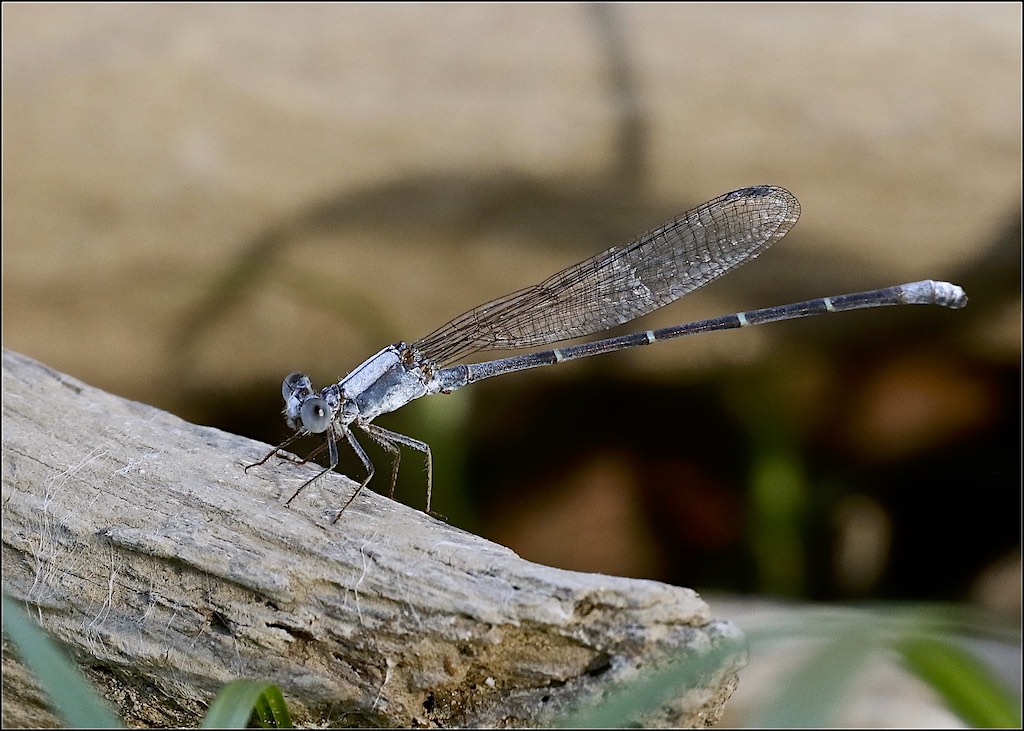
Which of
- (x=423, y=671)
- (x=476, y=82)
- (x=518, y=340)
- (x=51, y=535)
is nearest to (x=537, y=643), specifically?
(x=423, y=671)

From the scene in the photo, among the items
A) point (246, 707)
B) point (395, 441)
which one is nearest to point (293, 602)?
point (246, 707)

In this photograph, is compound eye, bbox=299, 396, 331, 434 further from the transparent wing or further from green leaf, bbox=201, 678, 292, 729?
green leaf, bbox=201, 678, 292, 729

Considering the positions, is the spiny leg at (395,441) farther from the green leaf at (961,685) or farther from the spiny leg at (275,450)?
the green leaf at (961,685)

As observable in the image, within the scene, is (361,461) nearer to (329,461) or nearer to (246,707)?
(329,461)

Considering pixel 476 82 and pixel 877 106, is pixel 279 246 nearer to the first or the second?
pixel 476 82

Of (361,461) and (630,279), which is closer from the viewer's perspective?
(361,461)

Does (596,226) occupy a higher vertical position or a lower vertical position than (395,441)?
higher

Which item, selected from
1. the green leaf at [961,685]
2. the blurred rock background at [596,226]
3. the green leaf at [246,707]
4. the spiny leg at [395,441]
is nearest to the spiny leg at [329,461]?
the spiny leg at [395,441]
